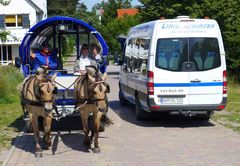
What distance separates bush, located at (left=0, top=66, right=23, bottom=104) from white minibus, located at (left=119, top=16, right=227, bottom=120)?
8.76 metres

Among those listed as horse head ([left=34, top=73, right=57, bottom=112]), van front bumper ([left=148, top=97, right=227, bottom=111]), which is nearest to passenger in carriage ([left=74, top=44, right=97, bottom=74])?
van front bumper ([left=148, top=97, right=227, bottom=111])

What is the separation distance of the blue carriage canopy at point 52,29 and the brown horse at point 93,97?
340 cm

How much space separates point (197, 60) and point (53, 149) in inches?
187

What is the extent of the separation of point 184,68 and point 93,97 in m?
Result: 4.08

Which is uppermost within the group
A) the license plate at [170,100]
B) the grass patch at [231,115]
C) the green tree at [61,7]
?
the green tree at [61,7]

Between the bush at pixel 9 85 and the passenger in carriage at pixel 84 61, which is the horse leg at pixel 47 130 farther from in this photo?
the bush at pixel 9 85

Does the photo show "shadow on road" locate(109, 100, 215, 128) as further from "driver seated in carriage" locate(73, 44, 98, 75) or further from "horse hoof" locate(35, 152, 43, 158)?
"horse hoof" locate(35, 152, 43, 158)

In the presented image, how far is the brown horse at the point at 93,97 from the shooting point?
31.4 feet

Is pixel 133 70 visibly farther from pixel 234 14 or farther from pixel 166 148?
pixel 234 14

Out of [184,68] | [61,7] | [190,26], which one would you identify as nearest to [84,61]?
[184,68]

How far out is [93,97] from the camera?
990 centimetres

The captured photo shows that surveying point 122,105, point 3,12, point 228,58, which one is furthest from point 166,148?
point 3,12

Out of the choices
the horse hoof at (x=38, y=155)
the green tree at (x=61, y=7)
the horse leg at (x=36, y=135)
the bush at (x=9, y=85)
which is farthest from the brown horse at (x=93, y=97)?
the green tree at (x=61, y=7)

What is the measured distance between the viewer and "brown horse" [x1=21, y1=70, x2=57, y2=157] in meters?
9.48
